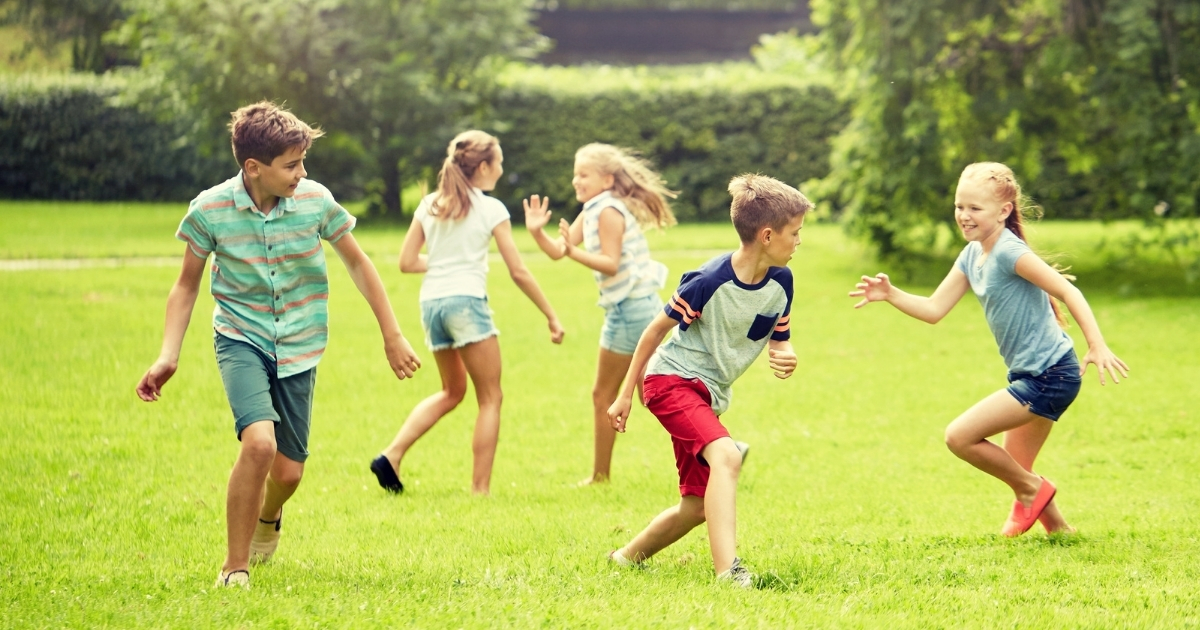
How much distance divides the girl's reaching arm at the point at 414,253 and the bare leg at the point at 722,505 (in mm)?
2740

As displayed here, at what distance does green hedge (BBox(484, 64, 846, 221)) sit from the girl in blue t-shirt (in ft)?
66.1

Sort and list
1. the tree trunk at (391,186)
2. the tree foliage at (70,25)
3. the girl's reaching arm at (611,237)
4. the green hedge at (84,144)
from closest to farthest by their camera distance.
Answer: the girl's reaching arm at (611,237)
the tree trunk at (391,186)
the green hedge at (84,144)
the tree foliage at (70,25)

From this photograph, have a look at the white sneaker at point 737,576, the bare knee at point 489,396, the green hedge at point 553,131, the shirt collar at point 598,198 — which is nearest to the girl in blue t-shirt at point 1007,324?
the white sneaker at point 737,576

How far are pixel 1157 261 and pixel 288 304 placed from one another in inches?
648

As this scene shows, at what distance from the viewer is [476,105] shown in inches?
994

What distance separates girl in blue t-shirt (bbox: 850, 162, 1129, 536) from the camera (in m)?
5.28

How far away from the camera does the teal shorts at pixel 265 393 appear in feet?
15.2

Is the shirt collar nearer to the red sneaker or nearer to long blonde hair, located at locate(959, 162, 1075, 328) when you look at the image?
long blonde hair, located at locate(959, 162, 1075, 328)

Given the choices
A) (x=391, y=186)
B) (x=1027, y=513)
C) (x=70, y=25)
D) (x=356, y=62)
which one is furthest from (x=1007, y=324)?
(x=70, y=25)

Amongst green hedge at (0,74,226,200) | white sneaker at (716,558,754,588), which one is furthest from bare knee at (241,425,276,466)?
green hedge at (0,74,226,200)

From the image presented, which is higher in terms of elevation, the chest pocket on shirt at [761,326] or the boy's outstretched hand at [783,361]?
the chest pocket on shirt at [761,326]

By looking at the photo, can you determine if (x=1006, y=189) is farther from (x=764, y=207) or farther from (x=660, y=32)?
(x=660, y=32)

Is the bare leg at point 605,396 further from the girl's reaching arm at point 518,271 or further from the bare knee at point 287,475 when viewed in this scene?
the bare knee at point 287,475

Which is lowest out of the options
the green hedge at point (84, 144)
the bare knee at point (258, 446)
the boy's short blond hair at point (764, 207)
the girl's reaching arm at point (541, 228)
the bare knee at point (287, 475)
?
the green hedge at point (84, 144)
